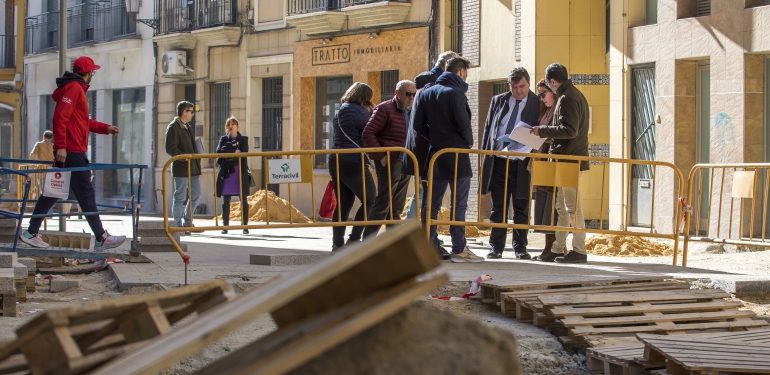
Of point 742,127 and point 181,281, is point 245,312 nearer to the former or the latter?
point 181,281

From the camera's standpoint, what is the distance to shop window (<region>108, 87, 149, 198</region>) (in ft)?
102

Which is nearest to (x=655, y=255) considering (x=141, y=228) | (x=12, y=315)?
(x=141, y=228)

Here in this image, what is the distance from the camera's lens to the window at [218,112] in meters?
27.6

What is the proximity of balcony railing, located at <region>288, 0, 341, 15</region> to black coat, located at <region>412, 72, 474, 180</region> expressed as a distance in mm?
14069

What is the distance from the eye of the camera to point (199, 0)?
91.6ft

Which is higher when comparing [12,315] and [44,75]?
[44,75]

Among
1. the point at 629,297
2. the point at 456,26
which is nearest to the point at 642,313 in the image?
the point at 629,297

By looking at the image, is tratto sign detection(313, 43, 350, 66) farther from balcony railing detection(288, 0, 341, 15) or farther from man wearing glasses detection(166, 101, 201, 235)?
man wearing glasses detection(166, 101, 201, 235)

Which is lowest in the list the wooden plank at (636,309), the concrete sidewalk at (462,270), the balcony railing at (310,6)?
the wooden plank at (636,309)

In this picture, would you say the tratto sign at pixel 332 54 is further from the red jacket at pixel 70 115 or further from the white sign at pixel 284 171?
the red jacket at pixel 70 115

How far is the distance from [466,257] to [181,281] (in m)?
2.94

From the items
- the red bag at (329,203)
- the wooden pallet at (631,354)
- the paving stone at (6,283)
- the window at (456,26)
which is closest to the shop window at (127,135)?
the window at (456,26)

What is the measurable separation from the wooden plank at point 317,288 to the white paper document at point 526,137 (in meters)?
7.26

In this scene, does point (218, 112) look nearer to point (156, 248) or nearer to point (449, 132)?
point (156, 248)
